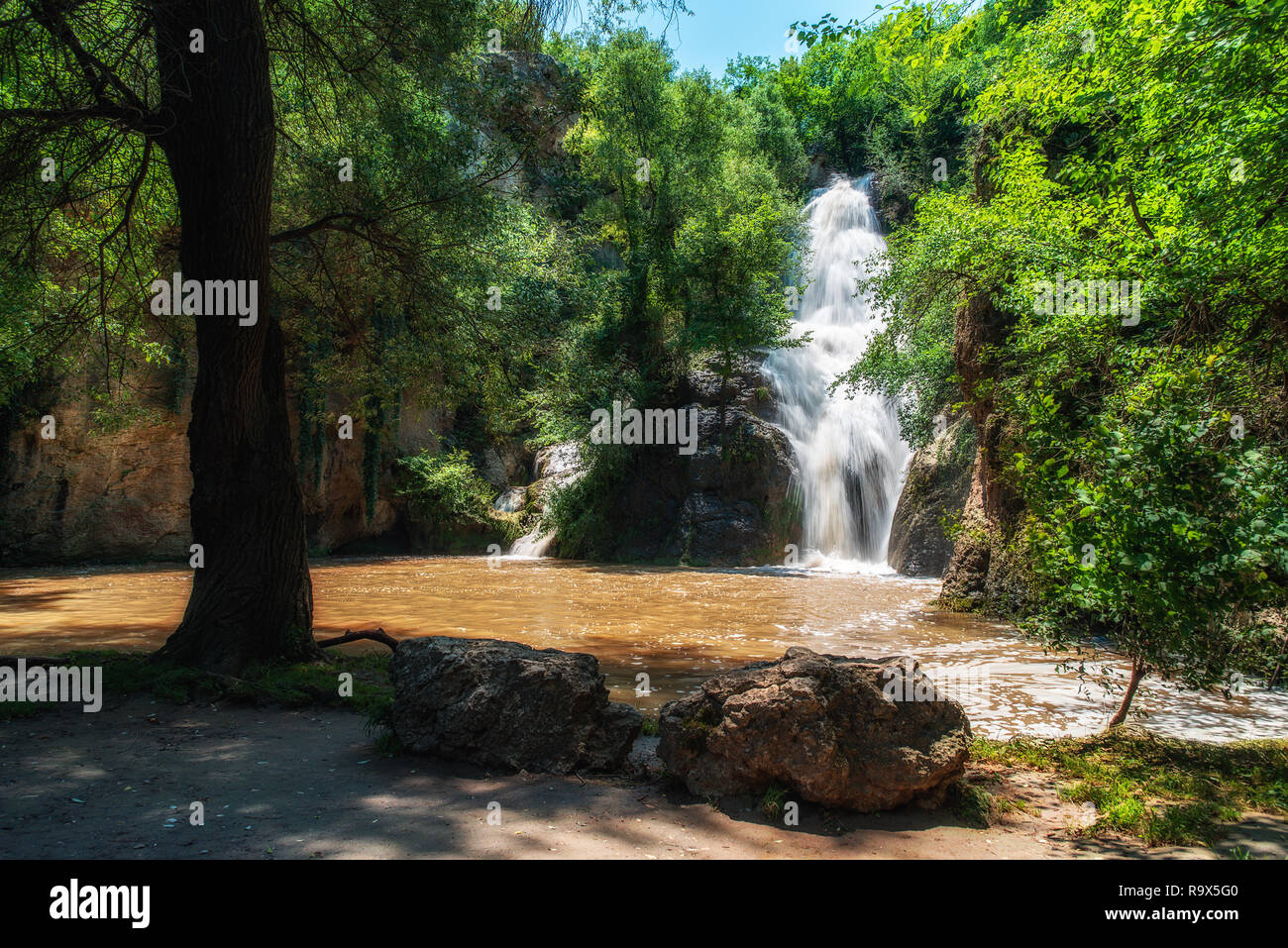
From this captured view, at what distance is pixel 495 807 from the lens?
3736 millimetres

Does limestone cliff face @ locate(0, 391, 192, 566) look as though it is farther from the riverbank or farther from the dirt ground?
the dirt ground

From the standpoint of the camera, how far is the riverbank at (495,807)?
3404mm

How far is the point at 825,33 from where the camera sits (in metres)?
7.73

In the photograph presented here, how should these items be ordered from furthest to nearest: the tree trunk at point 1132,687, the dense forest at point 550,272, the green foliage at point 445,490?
the green foliage at point 445,490 → the tree trunk at point 1132,687 → the dense forest at point 550,272

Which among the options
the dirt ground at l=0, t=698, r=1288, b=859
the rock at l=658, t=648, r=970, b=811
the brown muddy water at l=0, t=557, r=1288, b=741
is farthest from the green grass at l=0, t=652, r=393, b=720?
the rock at l=658, t=648, r=970, b=811

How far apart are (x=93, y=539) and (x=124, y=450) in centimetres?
244

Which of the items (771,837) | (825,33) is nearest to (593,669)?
(771,837)

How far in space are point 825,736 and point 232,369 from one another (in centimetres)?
589

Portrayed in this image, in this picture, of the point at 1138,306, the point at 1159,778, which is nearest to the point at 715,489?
the point at 1138,306

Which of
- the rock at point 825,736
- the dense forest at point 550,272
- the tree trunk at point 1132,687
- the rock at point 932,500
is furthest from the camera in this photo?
the rock at point 932,500

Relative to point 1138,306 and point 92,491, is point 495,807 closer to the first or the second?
point 1138,306

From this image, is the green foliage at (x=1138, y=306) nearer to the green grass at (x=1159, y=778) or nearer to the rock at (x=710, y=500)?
the green grass at (x=1159, y=778)

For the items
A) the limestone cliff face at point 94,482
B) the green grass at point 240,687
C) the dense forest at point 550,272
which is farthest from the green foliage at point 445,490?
the green grass at point 240,687

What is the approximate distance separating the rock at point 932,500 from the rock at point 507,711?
14.3 meters
